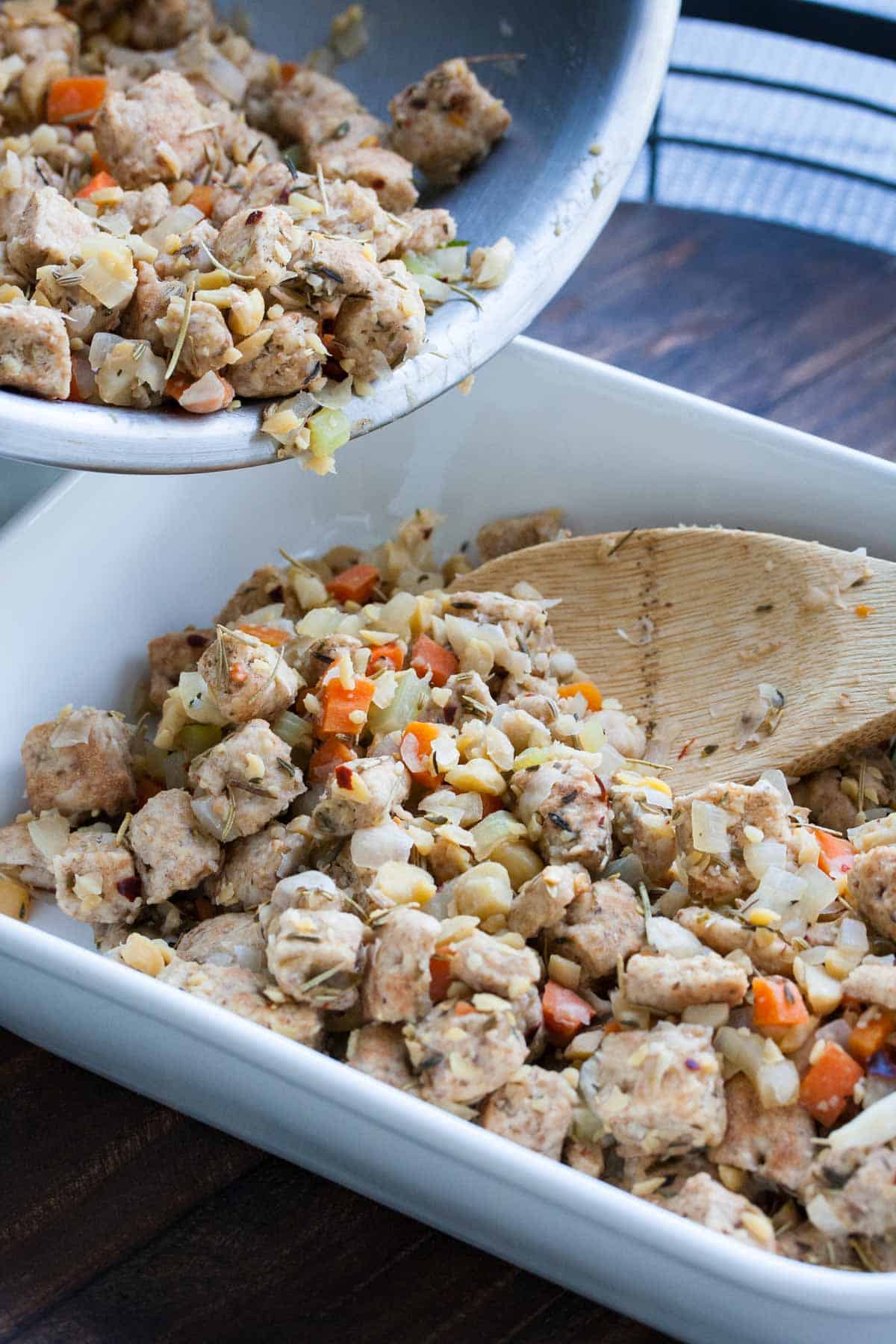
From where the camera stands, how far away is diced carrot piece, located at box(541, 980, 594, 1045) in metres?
1.77

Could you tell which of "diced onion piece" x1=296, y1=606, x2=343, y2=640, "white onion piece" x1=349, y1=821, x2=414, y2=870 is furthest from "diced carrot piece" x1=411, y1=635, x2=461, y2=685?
"white onion piece" x1=349, y1=821, x2=414, y2=870

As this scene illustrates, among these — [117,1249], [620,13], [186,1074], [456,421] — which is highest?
[620,13]

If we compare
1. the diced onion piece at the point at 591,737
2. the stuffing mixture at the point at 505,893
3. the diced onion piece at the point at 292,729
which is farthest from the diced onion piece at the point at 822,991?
the diced onion piece at the point at 292,729

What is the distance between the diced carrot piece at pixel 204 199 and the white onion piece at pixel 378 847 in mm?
986

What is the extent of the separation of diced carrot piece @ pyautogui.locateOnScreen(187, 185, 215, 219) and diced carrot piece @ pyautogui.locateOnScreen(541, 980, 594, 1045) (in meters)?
1.25

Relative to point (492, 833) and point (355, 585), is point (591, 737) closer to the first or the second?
point (492, 833)

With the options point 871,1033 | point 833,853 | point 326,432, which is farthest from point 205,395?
point 871,1033

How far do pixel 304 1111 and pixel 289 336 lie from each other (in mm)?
930

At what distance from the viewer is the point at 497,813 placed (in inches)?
77.9

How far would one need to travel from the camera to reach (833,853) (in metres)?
1.94

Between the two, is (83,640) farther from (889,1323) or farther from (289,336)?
(889,1323)

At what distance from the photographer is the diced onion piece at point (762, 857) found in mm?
1834

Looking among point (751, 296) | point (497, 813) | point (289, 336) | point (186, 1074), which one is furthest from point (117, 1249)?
point (751, 296)

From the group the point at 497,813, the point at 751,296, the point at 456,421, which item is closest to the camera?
the point at 497,813
